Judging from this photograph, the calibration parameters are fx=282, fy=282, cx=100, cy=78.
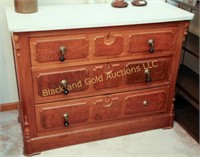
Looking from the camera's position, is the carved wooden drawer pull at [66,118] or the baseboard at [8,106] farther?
the baseboard at [8,106]

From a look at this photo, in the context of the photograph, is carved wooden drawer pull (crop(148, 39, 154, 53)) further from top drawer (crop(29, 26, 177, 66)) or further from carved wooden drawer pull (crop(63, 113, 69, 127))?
carved wooden drawer pull (crop(63, 113, 69, 127))

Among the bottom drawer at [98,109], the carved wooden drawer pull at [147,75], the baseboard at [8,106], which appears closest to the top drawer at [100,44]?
the carved wooden drawer pull at [147,75]

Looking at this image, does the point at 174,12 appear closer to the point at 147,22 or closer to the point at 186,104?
the point at 147,22

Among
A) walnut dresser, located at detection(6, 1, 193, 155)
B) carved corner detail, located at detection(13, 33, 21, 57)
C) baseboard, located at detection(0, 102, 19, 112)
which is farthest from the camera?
baseboard, located at detection(0, 102, 19, 112)

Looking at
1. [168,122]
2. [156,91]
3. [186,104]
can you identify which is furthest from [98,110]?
[186,104]

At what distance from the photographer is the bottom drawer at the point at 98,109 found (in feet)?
5.90

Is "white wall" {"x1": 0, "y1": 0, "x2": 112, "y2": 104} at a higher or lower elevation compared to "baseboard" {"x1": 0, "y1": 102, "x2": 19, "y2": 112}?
higher

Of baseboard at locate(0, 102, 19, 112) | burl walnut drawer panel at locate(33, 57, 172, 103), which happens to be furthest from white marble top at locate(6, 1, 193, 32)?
baseboard at locate(0, 102, 19, 112)

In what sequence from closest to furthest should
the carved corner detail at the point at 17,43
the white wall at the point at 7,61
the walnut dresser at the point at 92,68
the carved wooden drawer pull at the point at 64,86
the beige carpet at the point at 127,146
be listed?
1. the carved corner detail at the point at 17,43
2. the walnut dresser at the point at 92,68
3. the carved wooden drawer pull at the point at 64,86
4. the beige carpet at the point at 127,146
5. the white wall at the point at 7,61

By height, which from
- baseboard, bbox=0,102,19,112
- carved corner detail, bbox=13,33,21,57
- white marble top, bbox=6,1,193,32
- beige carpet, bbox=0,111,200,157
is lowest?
beige carpet, bbox=0,111,200,157

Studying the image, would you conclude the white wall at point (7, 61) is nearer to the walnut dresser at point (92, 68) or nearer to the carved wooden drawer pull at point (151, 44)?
the walnut dresser at point (92, 68)

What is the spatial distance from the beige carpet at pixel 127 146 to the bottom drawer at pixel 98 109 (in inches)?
6.5

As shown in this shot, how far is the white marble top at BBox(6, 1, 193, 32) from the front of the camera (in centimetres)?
154

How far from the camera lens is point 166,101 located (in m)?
2.08
